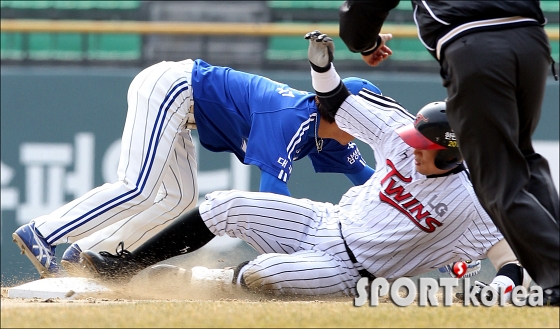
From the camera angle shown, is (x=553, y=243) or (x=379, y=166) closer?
(x=553, y=243)

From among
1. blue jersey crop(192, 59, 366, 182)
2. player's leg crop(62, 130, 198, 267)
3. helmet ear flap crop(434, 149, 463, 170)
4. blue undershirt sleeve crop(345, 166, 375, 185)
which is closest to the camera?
helmet ear flap crop(434, 149, 463, 170)

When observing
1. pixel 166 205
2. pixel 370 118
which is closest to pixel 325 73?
pixel 370 118

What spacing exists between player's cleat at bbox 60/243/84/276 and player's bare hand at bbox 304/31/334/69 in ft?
4.82

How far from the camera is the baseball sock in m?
3.63

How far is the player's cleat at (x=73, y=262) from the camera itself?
12.6 ft

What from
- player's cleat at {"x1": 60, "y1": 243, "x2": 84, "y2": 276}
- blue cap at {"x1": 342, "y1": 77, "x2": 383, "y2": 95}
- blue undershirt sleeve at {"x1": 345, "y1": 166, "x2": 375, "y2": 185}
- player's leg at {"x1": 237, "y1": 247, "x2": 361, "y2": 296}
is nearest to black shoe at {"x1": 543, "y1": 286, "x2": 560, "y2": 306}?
player's leg at {"x1": 237, "y1": 247, "x2": 361, "y2": 296}

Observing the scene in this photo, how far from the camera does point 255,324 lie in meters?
2.42

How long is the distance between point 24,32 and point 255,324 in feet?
17.7

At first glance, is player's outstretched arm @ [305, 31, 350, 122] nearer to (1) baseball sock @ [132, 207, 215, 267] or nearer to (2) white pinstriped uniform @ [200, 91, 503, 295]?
(2) white pinstriped uniform @ [200, 91, 503, 295]

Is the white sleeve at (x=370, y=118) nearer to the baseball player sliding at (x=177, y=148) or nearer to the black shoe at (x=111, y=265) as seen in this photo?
the baseball player sliding at (x=177, y=148)

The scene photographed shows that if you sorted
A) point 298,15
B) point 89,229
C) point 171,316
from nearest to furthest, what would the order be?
point 171,316, point 89,229, point 298,15

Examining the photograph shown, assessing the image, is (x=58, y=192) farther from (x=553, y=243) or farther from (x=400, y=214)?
(x=553, y=243)

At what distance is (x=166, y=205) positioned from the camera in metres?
4.16

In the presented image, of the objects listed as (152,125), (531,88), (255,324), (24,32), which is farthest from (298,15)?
(255,324)
